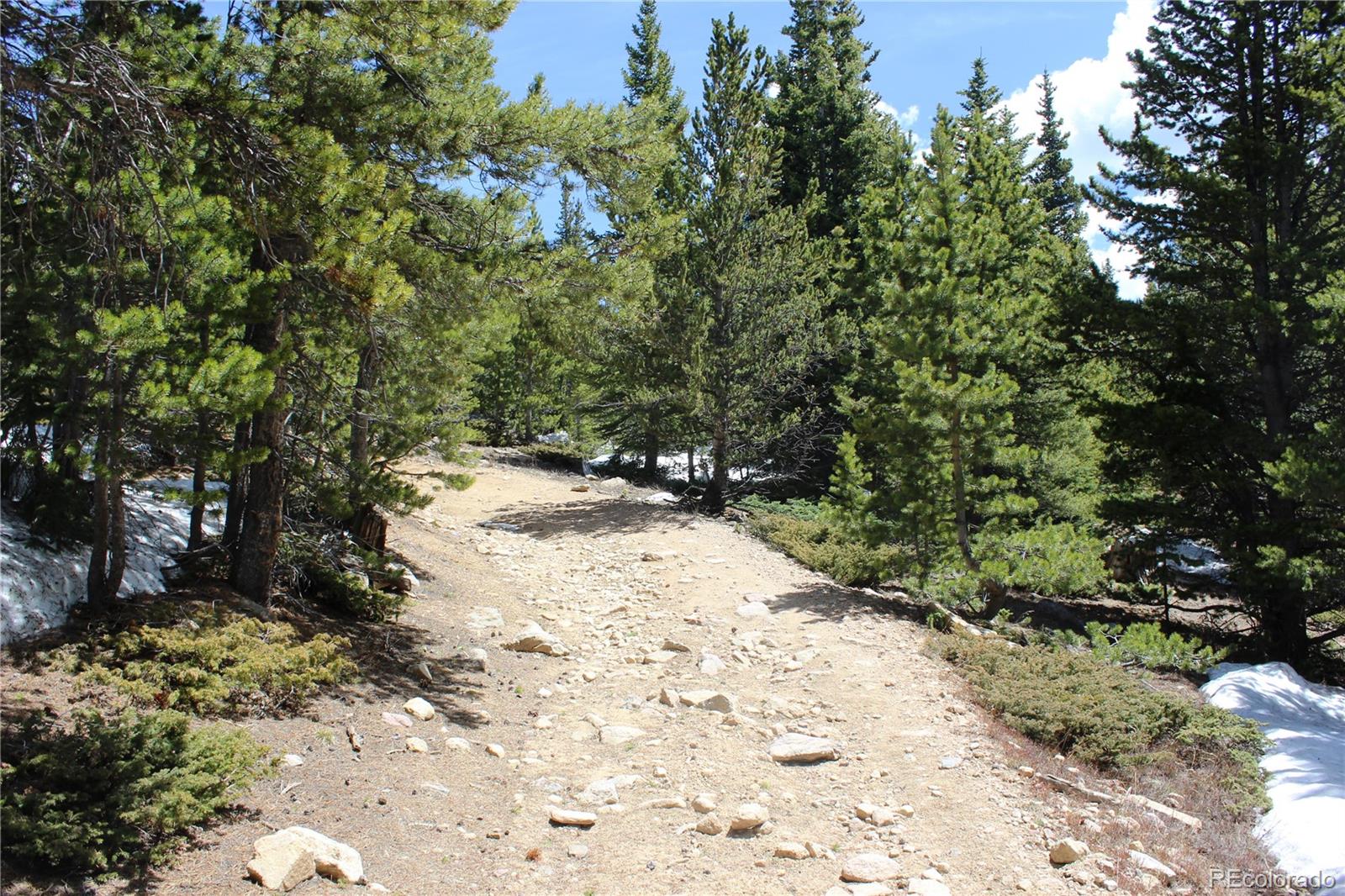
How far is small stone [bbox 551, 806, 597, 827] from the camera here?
537 centimetres

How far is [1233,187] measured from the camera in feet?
41.2

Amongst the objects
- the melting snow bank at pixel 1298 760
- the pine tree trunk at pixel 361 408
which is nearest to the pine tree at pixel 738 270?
the pine tree trunk at pixel 361 408

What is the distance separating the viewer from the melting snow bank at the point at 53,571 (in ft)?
18.7

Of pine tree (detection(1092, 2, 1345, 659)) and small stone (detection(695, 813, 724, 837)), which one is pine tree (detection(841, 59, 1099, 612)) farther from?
small stone (detection(695, 813, 724, 837))

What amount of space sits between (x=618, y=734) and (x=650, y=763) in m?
0.60

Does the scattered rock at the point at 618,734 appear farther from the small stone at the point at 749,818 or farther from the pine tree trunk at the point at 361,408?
the pine tree trunk at the point at 361,408

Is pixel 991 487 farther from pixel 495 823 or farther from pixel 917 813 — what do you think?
pixel 495 823

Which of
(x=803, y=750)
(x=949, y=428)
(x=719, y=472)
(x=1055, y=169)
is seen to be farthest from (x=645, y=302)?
(x=1055, y=169)

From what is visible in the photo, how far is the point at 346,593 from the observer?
865 cm

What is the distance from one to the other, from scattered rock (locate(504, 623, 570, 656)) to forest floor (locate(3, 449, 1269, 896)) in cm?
11

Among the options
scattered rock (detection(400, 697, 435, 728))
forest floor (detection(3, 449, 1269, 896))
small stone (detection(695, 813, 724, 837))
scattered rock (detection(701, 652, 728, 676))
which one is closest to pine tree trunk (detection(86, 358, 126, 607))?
forest floor (detection(3, 449, 1269, 896))

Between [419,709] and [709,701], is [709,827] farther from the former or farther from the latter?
[419,709]

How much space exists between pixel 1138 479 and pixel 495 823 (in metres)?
13.6

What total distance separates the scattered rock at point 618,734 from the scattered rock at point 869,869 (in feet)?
7.56
